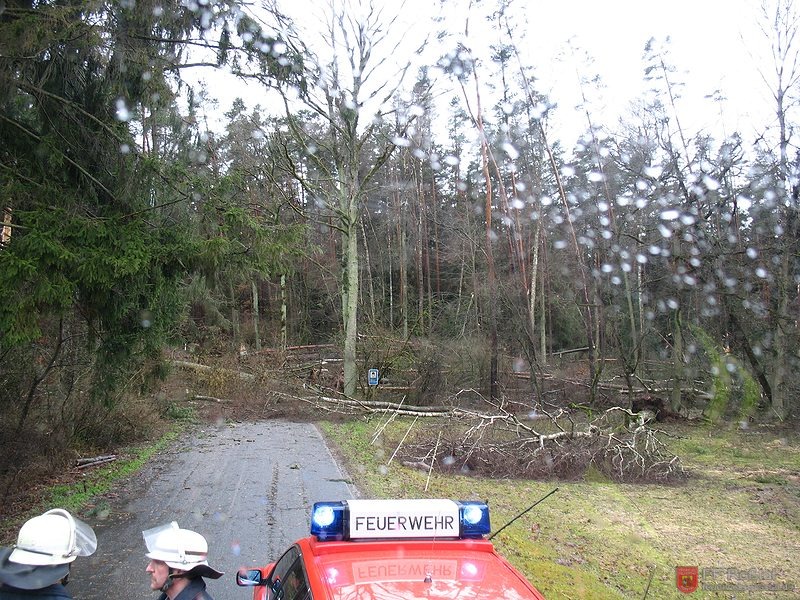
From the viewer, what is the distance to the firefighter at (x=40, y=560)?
2.65 metres

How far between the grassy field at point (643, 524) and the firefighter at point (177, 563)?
3644 mm

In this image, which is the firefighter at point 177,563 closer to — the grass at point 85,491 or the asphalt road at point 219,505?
the asphalt road at point 219,505

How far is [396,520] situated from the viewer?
10.1ft

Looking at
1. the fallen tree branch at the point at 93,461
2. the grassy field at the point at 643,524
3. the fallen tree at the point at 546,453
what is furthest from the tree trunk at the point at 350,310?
the fallen tree branch at the point at 93,461

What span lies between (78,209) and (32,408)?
5475 mm

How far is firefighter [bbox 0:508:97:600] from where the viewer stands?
8.70ft

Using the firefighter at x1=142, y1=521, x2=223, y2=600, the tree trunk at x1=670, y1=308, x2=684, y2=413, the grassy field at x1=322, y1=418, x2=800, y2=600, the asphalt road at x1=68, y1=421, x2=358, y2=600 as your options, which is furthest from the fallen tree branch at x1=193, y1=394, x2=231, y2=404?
the firefighter at x1=142, y1=521, x2=223, y2=600

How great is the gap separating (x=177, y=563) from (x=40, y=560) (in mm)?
585

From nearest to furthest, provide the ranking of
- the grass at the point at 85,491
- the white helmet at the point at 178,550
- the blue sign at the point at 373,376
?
the white helmet at the point at 178,550 → the grass at the point at 85,491 → the blue sign at the point at 373,376

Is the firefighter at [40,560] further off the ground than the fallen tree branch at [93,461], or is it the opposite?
the firefighter at [40,560]

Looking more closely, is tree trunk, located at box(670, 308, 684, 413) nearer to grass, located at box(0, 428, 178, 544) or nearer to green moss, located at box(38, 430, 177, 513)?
green moss, located at box(38, 430, 177, 513)

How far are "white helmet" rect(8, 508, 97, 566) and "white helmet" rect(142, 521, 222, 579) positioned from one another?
34 cm

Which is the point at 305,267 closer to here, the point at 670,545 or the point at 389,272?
the point at 389,272

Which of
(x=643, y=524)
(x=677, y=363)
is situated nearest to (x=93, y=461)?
(x=643, y=524)
